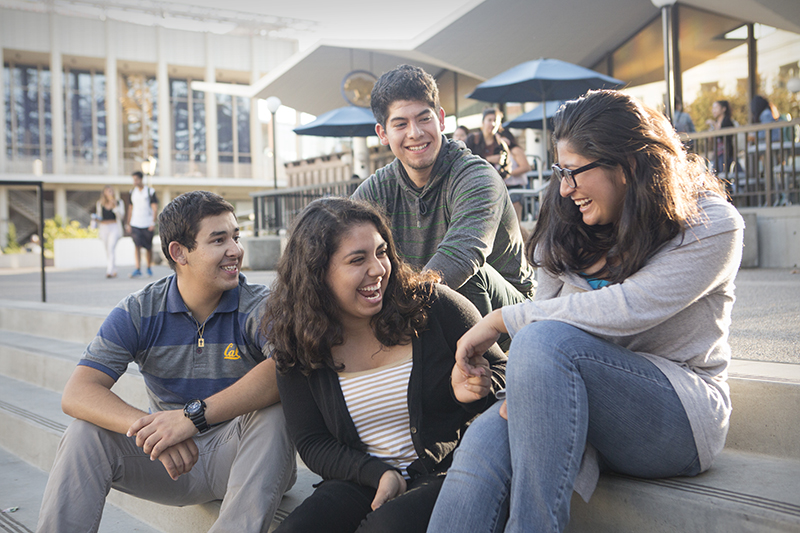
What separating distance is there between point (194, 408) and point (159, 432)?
0.45 feet

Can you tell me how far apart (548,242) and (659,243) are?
36 cm

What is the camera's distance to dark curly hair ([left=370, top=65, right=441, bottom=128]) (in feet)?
8.68

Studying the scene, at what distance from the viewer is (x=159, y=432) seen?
2.09 metres

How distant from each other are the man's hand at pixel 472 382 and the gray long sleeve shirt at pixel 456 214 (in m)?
0.44

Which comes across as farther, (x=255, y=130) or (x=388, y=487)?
(x=255, y=130)

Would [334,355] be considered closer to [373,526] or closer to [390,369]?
[390,369]

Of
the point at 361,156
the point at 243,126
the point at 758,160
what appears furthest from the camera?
the point at 243,126

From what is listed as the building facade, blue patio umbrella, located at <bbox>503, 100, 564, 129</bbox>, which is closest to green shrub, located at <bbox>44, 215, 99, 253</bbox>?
the building facade

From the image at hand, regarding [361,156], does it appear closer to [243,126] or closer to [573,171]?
[573,171]

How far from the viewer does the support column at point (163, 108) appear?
31.4 m

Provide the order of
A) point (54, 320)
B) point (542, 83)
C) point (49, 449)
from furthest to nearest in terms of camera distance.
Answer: point (542, 83)
point (54, 320)
point (49, 449)

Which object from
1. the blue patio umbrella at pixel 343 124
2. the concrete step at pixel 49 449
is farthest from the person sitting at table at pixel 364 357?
the blue patio umbrella at pixel 343 124

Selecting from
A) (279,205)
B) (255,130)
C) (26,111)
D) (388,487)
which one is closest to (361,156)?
(279,205)

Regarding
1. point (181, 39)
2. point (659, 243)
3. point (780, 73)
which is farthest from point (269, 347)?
point (181, 39)
